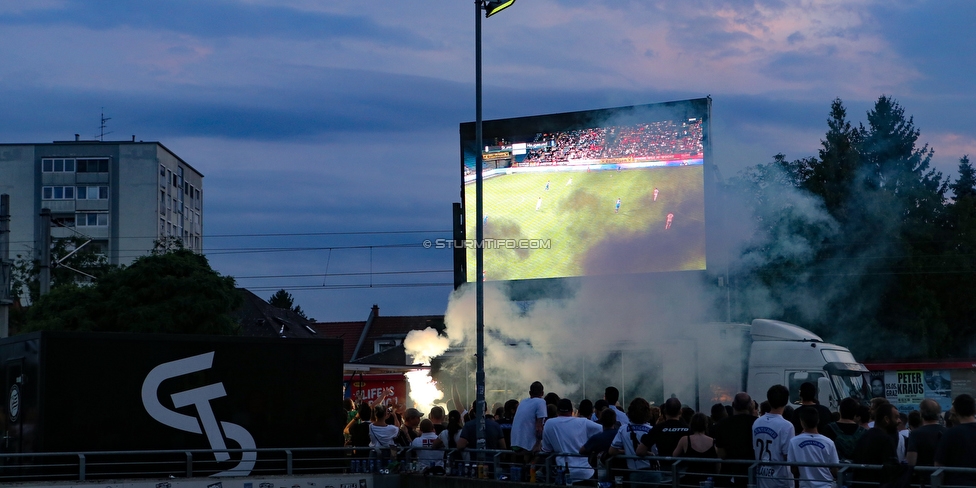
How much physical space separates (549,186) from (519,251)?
1.99 meters

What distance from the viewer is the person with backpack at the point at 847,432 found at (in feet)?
29.7

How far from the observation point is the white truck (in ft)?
63.8

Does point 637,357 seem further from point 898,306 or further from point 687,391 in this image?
point 898,306

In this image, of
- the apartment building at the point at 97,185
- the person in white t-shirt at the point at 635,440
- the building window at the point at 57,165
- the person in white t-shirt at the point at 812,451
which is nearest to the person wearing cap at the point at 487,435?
the person in white t-shirt at the point at 635,440

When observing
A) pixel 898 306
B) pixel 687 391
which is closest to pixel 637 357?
pixel 687 391

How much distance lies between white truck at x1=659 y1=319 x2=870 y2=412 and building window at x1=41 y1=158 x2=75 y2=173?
2947 inches

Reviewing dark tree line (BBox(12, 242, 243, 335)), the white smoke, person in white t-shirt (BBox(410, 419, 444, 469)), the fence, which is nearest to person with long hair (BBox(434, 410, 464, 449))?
person in white t-shirt (BBox(410, 419, 444, 469))

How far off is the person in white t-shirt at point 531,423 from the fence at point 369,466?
0.17m

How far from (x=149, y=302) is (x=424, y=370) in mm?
13282

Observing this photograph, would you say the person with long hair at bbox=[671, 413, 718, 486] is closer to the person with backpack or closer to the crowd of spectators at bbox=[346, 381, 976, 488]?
the crowd of spectators at bbox=[346, 381, 976, 488]

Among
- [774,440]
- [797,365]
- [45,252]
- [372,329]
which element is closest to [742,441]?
[774,440]

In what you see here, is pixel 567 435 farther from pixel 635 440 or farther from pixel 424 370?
pixel 424 370

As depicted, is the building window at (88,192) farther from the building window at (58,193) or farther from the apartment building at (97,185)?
the building window at (58,193)

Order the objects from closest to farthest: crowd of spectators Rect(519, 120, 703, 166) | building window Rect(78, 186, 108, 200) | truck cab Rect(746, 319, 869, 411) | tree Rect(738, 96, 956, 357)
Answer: truck cab Rect(746, 319, 869, 411), crowd of spectators Rect(519, 120, 703, 166), tree Rect(738, 96, 956, 357), building window Rect(78, 186, 108, 200)
